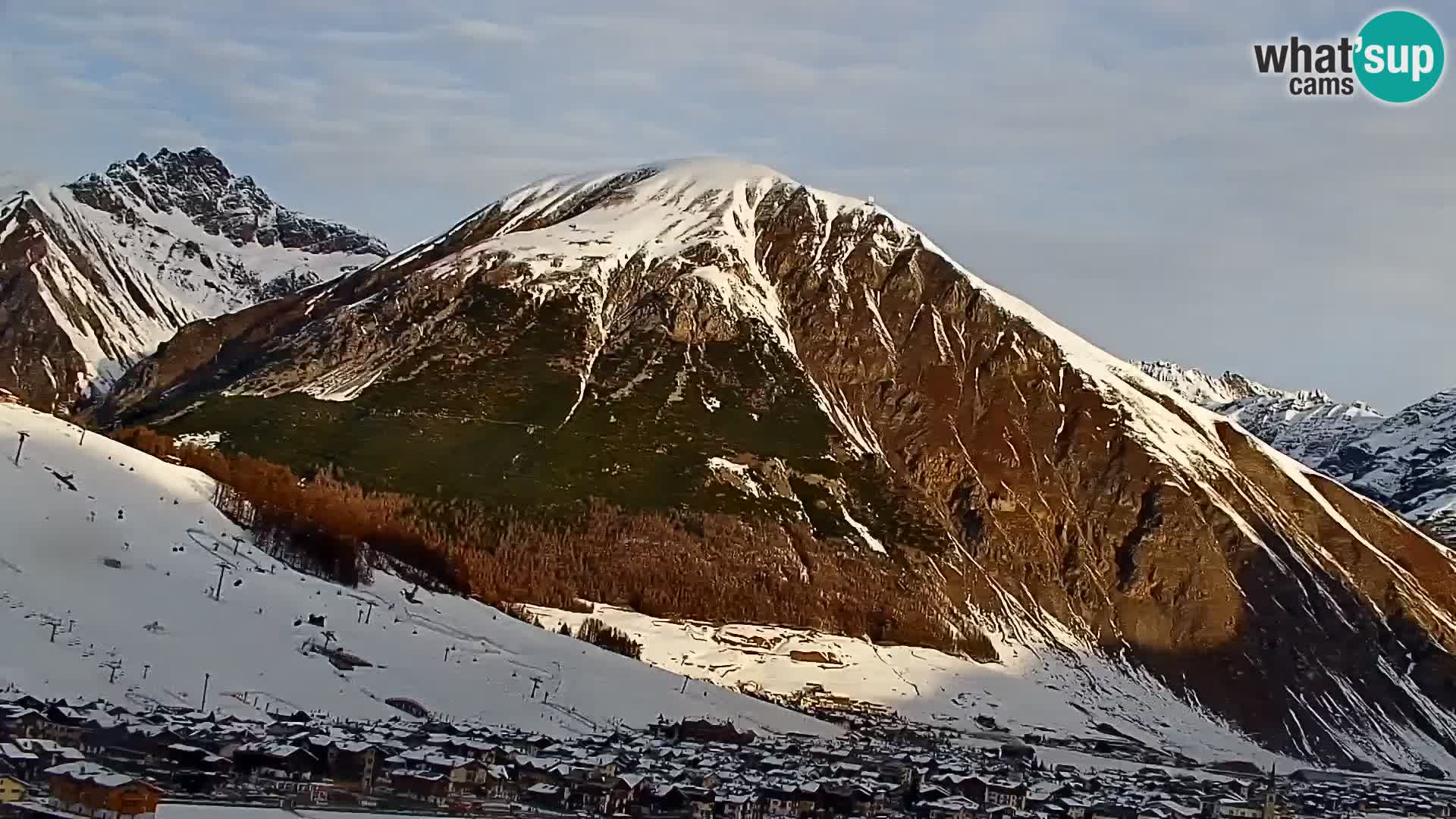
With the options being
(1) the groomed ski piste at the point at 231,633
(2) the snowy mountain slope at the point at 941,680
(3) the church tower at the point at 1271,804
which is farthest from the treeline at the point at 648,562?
(3) the church tower at the point at 1271,804

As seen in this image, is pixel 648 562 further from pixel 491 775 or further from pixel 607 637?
pixel 491 775

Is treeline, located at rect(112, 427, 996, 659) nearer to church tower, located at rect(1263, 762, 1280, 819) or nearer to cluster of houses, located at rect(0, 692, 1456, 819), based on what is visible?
cluster of houses, located at rect(0, 692, 1456, 819)

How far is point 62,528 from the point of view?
318ft

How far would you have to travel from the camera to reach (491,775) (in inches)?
2751

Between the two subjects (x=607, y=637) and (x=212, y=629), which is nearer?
(x=212, y=629)

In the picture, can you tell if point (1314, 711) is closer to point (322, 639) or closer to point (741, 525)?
point (741, 525)

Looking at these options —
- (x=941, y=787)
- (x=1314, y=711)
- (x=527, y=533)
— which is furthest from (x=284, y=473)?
(x=1314, y=711)

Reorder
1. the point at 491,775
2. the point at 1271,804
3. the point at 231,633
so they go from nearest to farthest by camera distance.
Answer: the point at 491,775, the point at 231,633, the point at 1271,804

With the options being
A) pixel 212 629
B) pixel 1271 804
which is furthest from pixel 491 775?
pixel 1271 804

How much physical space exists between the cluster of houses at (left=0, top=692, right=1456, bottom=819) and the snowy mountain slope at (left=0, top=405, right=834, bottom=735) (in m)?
4.44

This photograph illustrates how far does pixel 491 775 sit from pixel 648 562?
104 metres

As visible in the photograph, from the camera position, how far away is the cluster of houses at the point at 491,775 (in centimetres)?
5641

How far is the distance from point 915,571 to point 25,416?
9871 centimetres

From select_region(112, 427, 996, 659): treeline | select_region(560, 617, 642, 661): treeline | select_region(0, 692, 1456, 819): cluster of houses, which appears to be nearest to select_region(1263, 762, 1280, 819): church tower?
select_region(0, 692, 1456, 819): cluster of houses
